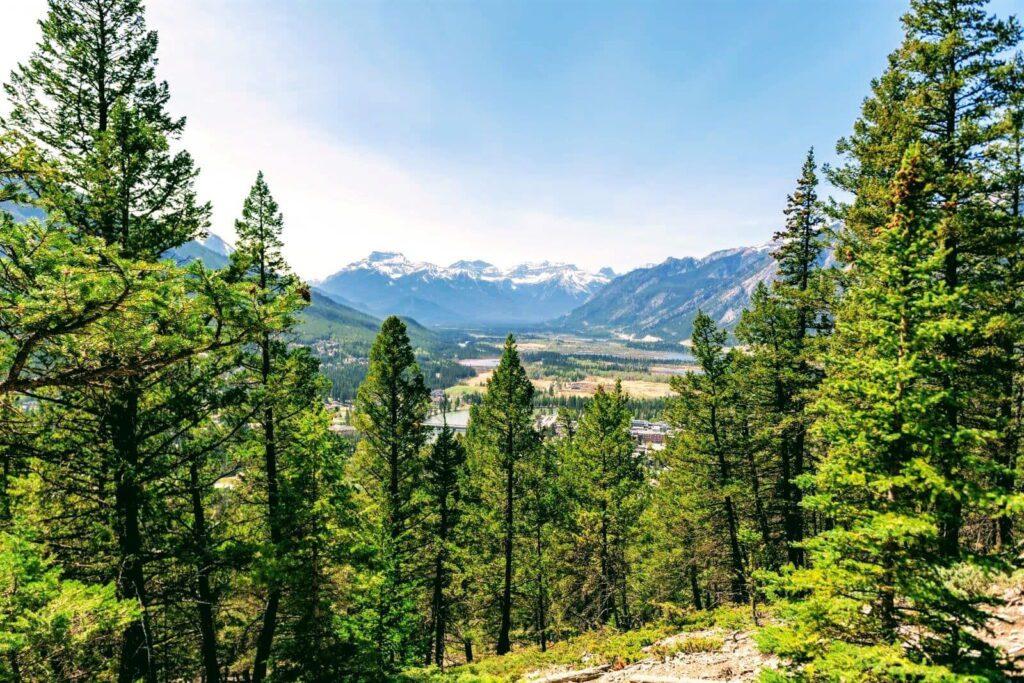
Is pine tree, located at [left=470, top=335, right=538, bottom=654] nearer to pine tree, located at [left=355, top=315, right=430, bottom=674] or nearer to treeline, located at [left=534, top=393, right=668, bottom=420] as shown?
pine tree, located at [left=355, top=315, right=430, bottom=674]

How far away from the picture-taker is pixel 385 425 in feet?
68.4

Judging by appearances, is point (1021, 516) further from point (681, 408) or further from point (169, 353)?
point (169, 353)

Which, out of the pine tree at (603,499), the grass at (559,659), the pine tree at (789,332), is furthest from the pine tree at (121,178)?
the pine tree at (789,332)

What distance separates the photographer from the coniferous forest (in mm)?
6652

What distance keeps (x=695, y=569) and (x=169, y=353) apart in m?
32.6

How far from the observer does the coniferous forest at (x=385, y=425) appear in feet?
21.8

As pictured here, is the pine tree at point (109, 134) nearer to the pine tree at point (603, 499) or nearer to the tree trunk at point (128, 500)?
the tree trunk at point (128, 500)

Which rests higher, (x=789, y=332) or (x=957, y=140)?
(x=957, y=140)

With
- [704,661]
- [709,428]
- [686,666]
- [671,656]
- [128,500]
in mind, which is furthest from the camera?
[709,428]

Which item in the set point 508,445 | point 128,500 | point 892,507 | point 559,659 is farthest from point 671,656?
point 128,500

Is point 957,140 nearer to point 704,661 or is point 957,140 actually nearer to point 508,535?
point 704,661

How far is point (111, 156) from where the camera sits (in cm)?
927

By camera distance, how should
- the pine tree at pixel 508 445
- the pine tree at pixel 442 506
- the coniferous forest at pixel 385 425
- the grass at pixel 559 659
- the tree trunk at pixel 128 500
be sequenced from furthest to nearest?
the pine tree at pixel 442 506 → the pine tree at pixel 508 445 → the grass at pixel 559 659 → the tree trunk at pixel 128 500 → the coniferous forest at pixel 385 425

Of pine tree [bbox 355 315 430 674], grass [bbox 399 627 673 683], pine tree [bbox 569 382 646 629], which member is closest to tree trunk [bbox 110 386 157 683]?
grass [bbox 399 627 673 683]
